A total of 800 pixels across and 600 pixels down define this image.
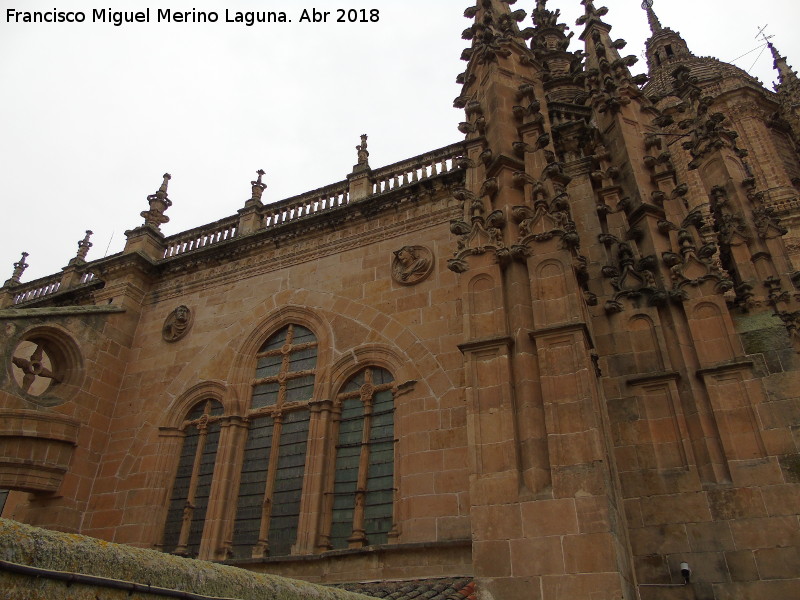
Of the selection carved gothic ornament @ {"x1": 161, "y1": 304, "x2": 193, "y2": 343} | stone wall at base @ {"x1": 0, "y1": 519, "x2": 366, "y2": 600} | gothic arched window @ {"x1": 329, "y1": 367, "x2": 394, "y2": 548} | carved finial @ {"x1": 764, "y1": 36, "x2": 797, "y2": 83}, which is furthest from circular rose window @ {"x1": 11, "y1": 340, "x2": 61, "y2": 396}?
carved finial @ {"x1": 764, "y1": 36, "x2": 797, "y2": 83}

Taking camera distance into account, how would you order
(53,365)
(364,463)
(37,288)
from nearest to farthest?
(364,463), (53,365), (37,288)

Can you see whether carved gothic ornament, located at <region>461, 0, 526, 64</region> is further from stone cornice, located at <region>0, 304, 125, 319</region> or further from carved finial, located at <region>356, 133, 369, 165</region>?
stone cornice, located at <region>0, 304, 125, 319</region>

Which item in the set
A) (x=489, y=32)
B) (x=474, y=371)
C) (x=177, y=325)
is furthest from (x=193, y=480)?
(x=489, y=32)

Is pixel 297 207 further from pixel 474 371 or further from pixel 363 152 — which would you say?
pixel 474 371

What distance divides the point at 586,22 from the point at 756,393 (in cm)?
921

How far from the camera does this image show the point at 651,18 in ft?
133

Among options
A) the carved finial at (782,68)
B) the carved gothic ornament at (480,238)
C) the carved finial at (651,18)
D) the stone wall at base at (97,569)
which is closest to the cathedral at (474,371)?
the carved gothic ornament at (480,238)

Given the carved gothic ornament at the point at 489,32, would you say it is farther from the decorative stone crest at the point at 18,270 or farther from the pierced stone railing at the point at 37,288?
the decorative stone crest at the point at 18,270

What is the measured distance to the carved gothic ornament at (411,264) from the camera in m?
11.7

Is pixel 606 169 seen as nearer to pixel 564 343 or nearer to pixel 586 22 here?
pixel 586 22

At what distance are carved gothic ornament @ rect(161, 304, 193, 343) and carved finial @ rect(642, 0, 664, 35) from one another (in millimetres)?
36059

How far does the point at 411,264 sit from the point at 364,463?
376 cm

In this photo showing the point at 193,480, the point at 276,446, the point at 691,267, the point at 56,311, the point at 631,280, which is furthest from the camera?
the point at 56,311

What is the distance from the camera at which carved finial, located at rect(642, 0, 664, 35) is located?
39166 mm
